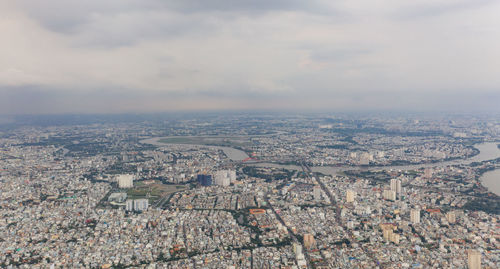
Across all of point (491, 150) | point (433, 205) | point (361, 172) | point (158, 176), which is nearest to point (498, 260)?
point (433, 205)

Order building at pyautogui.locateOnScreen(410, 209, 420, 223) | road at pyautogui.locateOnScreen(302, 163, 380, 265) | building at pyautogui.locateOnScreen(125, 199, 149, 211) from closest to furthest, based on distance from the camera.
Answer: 1. road at pyautogui.locateOnScreen(302, 163, 380, 265)
2. building at pyautogui.locateOnScreen(410, 209, 420, 223)
3. building at pyautogui.locateOnScreen(125, 199, 149, 211)

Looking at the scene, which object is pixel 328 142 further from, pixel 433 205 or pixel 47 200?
pixel 47 200

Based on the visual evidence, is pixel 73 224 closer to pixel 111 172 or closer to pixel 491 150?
pixel 111 172

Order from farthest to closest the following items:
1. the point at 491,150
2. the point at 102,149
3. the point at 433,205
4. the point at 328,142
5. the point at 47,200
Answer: the point at 328,142 → the point at 102,149 → the point at 491,150 → the point at 47,200 → the point at 433,205

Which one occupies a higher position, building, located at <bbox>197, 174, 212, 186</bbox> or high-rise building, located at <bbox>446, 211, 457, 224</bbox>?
building, located at <bbox>197, 174, 212, 186</bbox>

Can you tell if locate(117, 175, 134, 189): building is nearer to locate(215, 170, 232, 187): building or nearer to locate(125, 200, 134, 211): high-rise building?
locate(125, 200, 134, 211): high-rise building

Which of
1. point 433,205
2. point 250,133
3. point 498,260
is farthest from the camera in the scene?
point 250,133

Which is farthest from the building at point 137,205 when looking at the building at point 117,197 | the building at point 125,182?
the building at point 125,182

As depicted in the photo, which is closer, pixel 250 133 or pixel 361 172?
pixel 361 172

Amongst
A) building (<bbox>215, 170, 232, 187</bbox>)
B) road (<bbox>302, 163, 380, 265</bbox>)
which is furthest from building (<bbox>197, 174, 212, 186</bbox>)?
road (<bbox>302, 163, 380, 265</bbox>)
